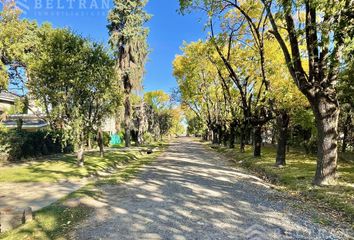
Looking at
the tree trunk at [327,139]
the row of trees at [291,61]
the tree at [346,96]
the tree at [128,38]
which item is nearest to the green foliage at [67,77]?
the row of trees at [291,61]

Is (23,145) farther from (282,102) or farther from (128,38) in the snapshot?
(282,102)

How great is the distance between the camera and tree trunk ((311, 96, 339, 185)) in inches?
402

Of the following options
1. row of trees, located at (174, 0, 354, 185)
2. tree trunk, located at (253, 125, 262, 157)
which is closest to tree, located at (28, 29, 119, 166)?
row of trees, located at (174, 0, 354, 185)

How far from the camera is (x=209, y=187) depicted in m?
10.6

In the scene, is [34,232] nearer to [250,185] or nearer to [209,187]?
[209,187]

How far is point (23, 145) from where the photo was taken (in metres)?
21.2

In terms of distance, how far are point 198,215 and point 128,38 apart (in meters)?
27.7

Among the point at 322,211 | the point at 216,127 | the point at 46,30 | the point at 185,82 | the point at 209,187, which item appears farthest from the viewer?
the point at 216,127

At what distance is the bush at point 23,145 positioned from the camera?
64.1 ft

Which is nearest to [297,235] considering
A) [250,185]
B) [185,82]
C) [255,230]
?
[255,230]

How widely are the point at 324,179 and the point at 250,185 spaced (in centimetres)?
243

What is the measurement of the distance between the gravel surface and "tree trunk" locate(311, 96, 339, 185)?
1.79 m

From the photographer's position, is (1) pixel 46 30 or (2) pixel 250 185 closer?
(2) pixel 250 185

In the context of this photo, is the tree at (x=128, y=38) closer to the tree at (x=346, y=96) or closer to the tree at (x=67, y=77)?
the tree at (x=67, y=77)
